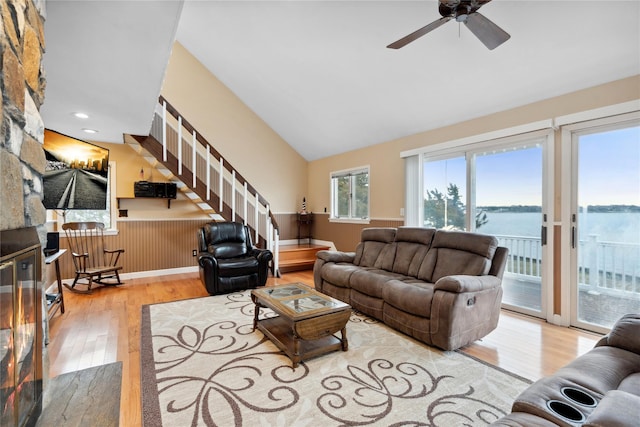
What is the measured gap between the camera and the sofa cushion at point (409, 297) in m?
2.66

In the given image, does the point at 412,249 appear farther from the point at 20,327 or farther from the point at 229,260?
the point at 20,327

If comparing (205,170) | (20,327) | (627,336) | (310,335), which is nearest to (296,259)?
(205,170)

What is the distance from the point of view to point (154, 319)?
331 cm

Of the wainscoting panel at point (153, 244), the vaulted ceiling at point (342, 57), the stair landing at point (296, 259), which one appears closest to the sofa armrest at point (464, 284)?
the vaulted ceiling at point (342, 57)

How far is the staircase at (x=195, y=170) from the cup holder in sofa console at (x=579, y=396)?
14.7 feet

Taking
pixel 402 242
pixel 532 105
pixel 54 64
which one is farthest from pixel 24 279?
pixel 532 105

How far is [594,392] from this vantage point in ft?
4.18

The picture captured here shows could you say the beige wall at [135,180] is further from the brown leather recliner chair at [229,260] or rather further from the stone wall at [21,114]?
the stone wall at [21,114]

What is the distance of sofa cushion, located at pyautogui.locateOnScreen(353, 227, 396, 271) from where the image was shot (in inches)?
154

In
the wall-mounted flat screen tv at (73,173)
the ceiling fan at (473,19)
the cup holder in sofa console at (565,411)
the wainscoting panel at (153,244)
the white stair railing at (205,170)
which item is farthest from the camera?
the wainscoting panel at (153,244)

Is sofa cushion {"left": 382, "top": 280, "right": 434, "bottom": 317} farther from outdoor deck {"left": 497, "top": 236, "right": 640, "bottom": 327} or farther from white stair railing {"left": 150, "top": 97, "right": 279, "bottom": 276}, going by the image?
white stair railing {"left": 150, "top": 97, "right": 279, "bottom": 276}

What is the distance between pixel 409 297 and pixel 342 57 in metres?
3.29

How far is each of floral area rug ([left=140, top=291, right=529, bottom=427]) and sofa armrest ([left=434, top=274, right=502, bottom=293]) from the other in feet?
1.88

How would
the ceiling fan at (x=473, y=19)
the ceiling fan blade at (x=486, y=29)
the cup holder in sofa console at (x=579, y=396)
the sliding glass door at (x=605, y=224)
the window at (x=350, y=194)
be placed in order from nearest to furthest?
the cup holder in sofa console at (x=579, y=396) → the ceiling fan at (x=473, y=19) → the ceiling fan blade at (x=486, y=29) → the sliding glass door at (x=605, y=224) → the window at (x=350, y=194)
